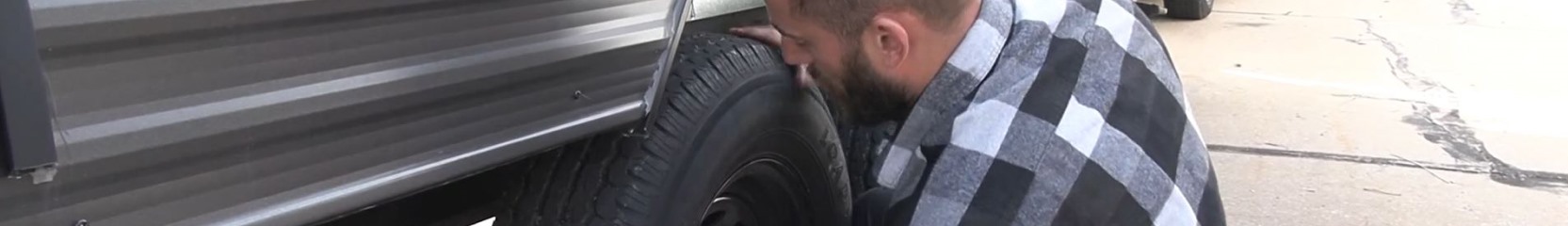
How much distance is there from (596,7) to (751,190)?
0.52m

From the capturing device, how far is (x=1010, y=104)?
5.01 ft

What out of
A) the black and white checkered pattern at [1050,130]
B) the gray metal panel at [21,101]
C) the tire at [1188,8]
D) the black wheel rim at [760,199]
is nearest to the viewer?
the gray metal panel at [21,101]

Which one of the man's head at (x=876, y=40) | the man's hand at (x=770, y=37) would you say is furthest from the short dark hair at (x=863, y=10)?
the man's hand at (x=770, y=37)

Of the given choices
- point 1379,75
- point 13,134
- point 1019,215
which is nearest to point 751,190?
point 1019,215

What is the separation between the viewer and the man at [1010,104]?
1.50 metres

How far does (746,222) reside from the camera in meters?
1.91

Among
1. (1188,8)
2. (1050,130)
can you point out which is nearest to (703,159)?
(1050,130)

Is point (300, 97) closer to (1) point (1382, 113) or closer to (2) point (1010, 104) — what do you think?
(2) point (1010, 104)

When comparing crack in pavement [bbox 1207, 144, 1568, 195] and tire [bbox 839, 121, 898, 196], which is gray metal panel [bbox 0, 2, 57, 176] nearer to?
tire [bbox 839, 121, 898, 196]

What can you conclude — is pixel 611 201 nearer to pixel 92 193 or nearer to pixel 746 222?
pixel 746 222

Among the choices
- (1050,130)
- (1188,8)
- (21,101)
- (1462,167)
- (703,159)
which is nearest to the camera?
(21,101)

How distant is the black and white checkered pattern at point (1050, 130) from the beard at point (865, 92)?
28 millimetres

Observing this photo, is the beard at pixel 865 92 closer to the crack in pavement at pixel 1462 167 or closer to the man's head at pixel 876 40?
the man's head at pixel 876 40

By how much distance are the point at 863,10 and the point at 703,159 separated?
265 mm
